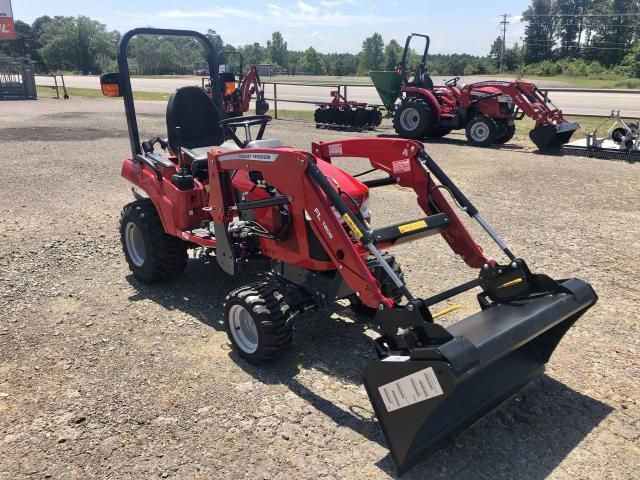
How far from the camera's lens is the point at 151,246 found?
16.5 ft

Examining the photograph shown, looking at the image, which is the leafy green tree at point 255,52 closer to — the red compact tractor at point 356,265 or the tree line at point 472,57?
the tree line at point 472,57

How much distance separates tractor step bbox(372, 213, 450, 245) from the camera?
348cm

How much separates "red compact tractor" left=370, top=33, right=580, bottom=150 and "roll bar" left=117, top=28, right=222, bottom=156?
9178 mm

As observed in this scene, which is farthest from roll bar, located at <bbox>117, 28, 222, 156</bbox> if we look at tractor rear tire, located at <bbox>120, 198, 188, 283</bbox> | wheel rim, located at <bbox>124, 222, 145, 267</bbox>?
wheel rim, located at <bbox>124, 222, 145, 267</bbox>

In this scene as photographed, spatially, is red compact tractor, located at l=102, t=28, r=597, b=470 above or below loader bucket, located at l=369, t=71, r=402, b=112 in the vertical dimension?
below

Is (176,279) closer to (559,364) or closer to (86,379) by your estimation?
(86,379)

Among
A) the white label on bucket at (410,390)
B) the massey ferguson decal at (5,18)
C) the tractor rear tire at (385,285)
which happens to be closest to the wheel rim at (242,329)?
the tractor rear tire at (385,285)

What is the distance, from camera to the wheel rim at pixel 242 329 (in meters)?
3.96

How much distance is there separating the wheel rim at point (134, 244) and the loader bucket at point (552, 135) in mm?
10161

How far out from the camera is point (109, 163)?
11352 millimetres

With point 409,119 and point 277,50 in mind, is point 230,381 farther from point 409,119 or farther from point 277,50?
point 277,50

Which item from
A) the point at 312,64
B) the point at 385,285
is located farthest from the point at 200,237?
the point at 312,64

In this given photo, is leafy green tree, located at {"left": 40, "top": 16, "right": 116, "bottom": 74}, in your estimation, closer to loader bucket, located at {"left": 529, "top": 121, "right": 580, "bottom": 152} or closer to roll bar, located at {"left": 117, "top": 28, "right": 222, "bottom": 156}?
loader bucket, located at {"left": 529, "top": 121, "right": 580, "bottom": 152}

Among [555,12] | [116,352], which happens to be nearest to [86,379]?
[116,352]
